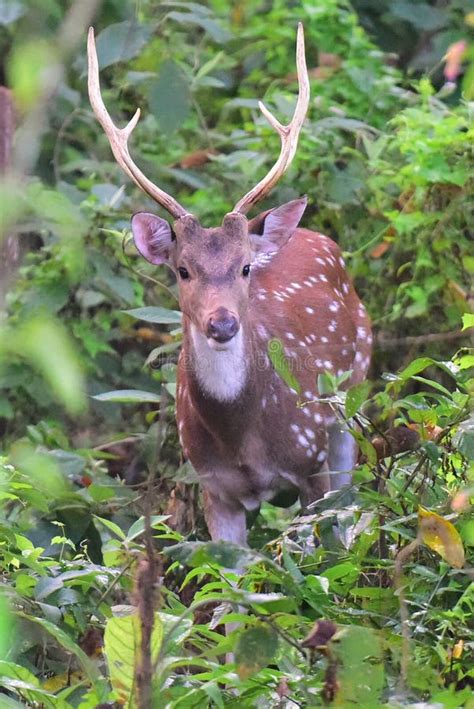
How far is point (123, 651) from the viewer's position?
315 cm

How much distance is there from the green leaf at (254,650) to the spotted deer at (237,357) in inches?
72.1

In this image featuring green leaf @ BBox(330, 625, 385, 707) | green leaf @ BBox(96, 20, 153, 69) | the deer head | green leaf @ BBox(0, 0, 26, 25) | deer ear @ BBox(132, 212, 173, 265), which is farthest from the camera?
green leaf @ BBox(0, 0, 26, 25)

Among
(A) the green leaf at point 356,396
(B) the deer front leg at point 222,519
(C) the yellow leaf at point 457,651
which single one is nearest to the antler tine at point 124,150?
(B) the deer front leg at point 222,519

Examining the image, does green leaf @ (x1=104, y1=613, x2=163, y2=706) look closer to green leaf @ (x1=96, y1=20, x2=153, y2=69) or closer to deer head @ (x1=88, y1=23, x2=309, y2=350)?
deer head @ (x1=88, y1=23, x2=309, y2=350)

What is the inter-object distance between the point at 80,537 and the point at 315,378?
44.9 inches

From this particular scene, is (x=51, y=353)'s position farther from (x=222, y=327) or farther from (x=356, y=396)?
(x=222, y=327)

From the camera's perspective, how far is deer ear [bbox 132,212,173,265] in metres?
5.18

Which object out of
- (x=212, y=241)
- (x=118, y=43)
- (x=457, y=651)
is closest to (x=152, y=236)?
(x=212, y=241)

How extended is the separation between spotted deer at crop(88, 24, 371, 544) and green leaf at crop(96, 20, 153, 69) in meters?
1.68

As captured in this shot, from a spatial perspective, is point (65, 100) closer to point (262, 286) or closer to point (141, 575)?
point (262, 286)

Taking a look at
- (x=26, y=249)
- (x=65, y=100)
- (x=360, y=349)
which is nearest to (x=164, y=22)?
(x=65, y=100)

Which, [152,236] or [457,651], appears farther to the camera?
[152,236]

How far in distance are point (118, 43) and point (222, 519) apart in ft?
8.73

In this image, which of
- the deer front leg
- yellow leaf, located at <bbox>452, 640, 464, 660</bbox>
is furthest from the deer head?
yellow leaf, located at <bbox>452, 640, 464, 660</bbox>
